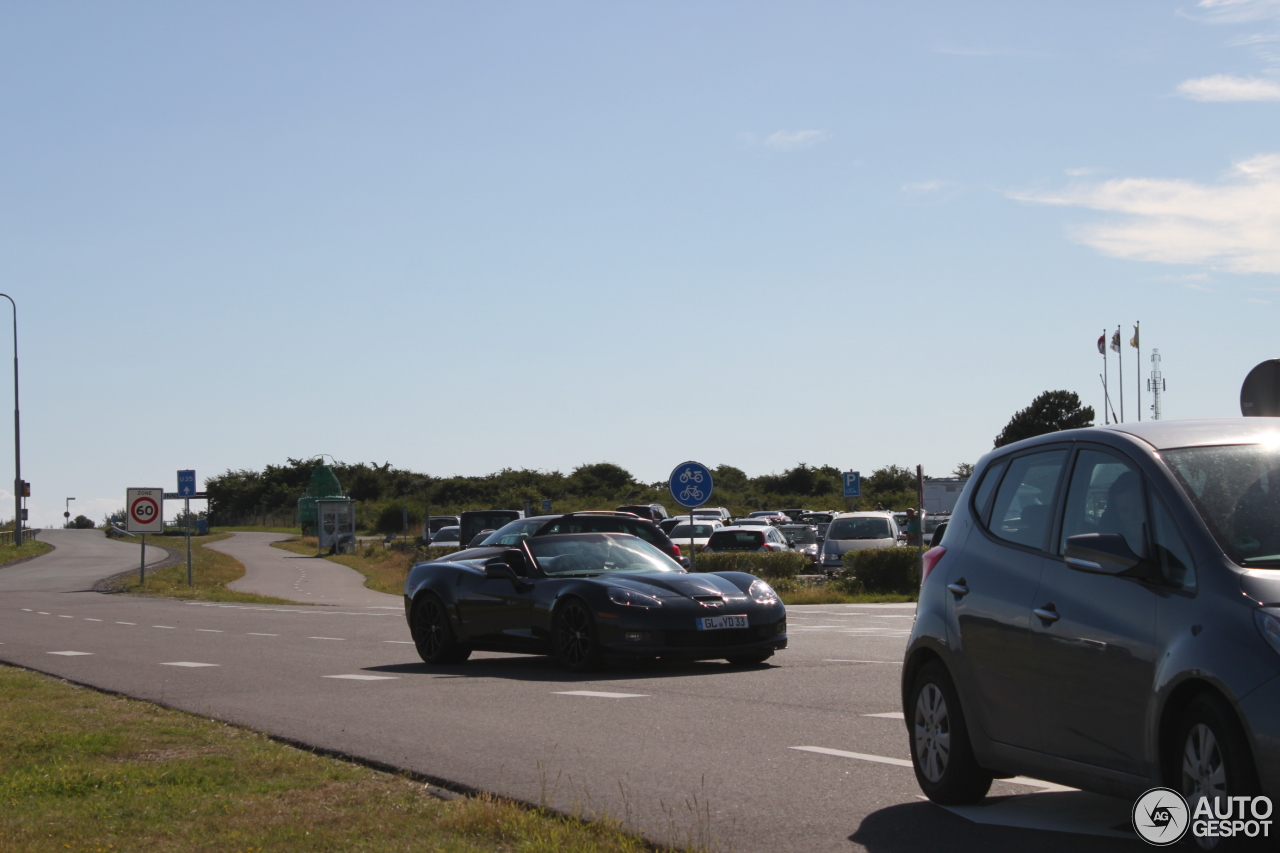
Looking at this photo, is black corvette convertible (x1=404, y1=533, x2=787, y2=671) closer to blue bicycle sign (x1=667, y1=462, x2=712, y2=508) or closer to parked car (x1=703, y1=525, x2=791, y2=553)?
blue bicycle sign (x1=667, y1=462, x2=712, y2=508)

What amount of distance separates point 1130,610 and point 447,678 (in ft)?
27.8

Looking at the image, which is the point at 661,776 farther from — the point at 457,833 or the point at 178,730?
the point at 178,730

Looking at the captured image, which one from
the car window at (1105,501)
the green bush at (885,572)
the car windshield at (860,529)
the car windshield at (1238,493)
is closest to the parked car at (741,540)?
the car windshield at (860,529)

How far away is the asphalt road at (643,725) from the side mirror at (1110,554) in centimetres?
111

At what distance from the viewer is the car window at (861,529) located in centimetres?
3172

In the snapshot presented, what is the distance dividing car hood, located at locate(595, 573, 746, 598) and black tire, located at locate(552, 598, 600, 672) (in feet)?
1.20

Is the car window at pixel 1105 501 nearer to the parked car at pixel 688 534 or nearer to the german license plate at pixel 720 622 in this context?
the german license plate at pixel 720 622

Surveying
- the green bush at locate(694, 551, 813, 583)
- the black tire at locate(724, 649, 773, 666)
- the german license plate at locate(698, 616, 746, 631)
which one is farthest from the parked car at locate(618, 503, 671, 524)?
the german license plate at locate(698, 616, 746, 631)

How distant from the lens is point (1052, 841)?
5418 mm

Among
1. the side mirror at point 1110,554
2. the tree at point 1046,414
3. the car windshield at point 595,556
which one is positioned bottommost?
the car windshield at point 595,556

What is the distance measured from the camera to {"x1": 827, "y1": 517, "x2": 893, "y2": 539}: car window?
3172 centimetres

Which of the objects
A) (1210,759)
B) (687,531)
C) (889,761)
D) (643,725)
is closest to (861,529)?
(687,531)

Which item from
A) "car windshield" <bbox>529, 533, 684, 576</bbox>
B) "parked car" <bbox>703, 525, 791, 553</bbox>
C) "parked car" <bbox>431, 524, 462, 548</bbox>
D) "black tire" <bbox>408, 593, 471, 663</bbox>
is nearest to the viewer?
"car windshield" <bbox>529, 533, 684, 576</bbox>

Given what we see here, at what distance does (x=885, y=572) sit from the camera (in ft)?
89.5
